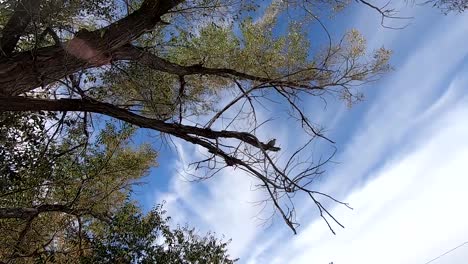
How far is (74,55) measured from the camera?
12.6ft

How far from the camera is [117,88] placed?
5.89m

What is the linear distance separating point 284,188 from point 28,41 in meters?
2.57

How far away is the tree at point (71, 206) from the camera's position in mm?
5629

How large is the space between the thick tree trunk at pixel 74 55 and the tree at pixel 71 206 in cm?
171

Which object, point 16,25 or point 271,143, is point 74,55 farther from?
point 271,143

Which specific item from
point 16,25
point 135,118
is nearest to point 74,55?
point 16,25

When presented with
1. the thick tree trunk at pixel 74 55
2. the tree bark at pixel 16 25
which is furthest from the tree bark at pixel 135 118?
the tree bark at pixel 16 25

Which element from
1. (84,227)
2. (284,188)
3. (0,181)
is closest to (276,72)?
(284,188)

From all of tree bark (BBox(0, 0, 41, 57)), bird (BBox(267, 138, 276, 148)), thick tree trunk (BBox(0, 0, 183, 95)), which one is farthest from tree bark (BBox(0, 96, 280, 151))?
tree bark (BBox(0, 0, 41, 57))

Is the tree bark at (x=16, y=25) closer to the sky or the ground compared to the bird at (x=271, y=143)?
closer to the sky

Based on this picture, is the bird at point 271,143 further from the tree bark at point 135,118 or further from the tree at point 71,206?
the tree at point 71,206

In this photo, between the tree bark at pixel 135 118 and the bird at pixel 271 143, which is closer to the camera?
the bird at pixel 271 143

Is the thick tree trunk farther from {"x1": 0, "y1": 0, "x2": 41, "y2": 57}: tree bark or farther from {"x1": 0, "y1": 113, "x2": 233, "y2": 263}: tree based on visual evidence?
{"x1": 0, "y1": 113, "x2": 233, "y2": 263}: tree

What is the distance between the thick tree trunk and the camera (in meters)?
3.70
